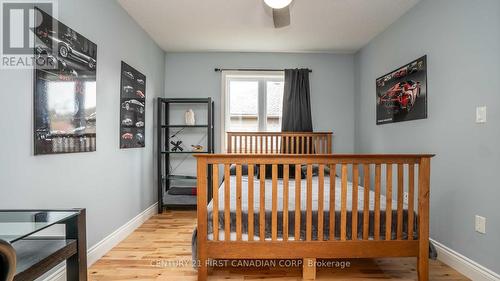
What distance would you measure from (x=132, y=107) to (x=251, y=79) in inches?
76.7

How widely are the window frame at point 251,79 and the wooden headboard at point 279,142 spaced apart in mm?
204

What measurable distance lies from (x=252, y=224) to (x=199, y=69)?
3.00 meters

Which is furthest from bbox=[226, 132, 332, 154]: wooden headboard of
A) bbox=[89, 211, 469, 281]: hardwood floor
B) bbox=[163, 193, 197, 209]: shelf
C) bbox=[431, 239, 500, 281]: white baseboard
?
bbox=[431, 239, 500, 281]: white baseboard

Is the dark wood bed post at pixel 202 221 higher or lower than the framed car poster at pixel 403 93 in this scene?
lower

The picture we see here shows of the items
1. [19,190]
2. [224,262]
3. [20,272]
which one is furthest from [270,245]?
[19,190]

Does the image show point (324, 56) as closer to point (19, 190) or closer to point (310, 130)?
point (310, 130)

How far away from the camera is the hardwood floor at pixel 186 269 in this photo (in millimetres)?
2025

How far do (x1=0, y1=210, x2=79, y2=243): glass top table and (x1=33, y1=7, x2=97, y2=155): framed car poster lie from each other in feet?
1.55

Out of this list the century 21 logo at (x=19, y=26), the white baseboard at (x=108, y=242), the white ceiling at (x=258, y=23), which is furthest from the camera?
the white ceiling at (x=258, y=23)

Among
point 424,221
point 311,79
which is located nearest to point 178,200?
point 311,79

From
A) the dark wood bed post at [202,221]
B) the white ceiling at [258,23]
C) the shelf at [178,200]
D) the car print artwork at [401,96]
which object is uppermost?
the white ceiling at [258,23]

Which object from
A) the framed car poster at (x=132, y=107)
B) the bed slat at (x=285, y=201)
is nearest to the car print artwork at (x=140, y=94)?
the framed car poster at (x=132, y=107)

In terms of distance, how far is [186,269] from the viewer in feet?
7.04

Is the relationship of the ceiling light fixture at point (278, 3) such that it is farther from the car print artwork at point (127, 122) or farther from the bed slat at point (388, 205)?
the car print artwork at point (127, 122)
